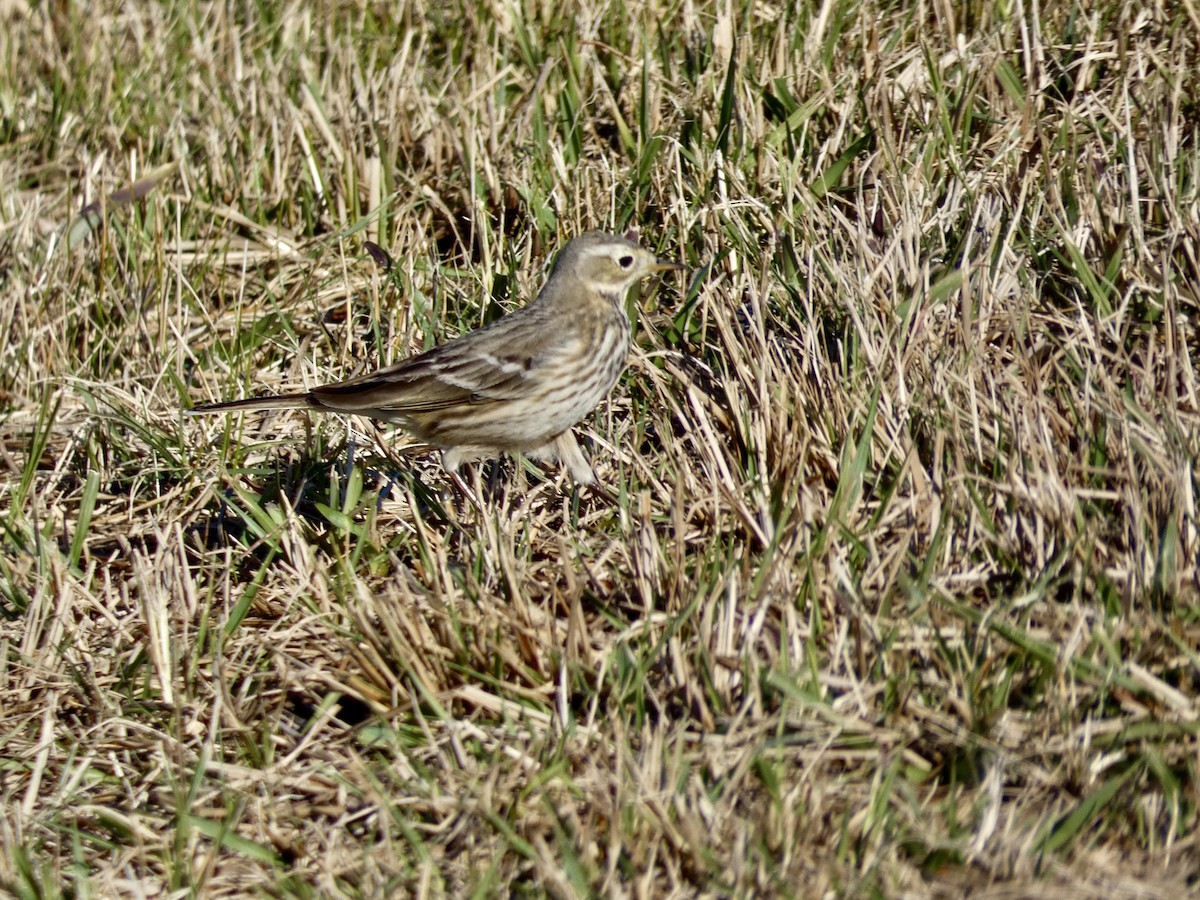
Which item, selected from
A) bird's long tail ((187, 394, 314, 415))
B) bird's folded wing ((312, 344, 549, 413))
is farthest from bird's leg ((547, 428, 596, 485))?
bird's long tail ((187, 394, 314, 415))

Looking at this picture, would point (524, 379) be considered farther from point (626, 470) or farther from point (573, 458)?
point (626, 470)

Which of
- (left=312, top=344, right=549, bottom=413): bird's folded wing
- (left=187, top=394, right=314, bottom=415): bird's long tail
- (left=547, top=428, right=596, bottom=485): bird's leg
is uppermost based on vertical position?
(left=312, top=344, right=549, bottom=413): bird's folded wing

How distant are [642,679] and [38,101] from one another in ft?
16.9

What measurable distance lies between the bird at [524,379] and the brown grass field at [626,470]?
0.52 feet

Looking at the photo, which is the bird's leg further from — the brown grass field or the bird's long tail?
the bird's long tail

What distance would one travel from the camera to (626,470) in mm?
5469

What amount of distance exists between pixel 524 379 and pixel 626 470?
0.47m

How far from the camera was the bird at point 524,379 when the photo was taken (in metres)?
5.49

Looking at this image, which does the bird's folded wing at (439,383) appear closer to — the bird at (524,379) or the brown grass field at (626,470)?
the bird at (524,379)

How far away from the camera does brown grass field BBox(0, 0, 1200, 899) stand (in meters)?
3.81

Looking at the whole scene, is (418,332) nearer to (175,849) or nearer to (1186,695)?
(175,849)

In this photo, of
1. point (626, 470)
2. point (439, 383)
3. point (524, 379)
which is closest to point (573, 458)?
point (626, 470)

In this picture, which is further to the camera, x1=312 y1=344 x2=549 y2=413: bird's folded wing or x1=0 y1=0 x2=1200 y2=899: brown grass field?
x1=312 y1=344 x2=549 y2=413: bird's folded wing

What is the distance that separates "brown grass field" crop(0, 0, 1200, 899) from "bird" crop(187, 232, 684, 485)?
0.16m
